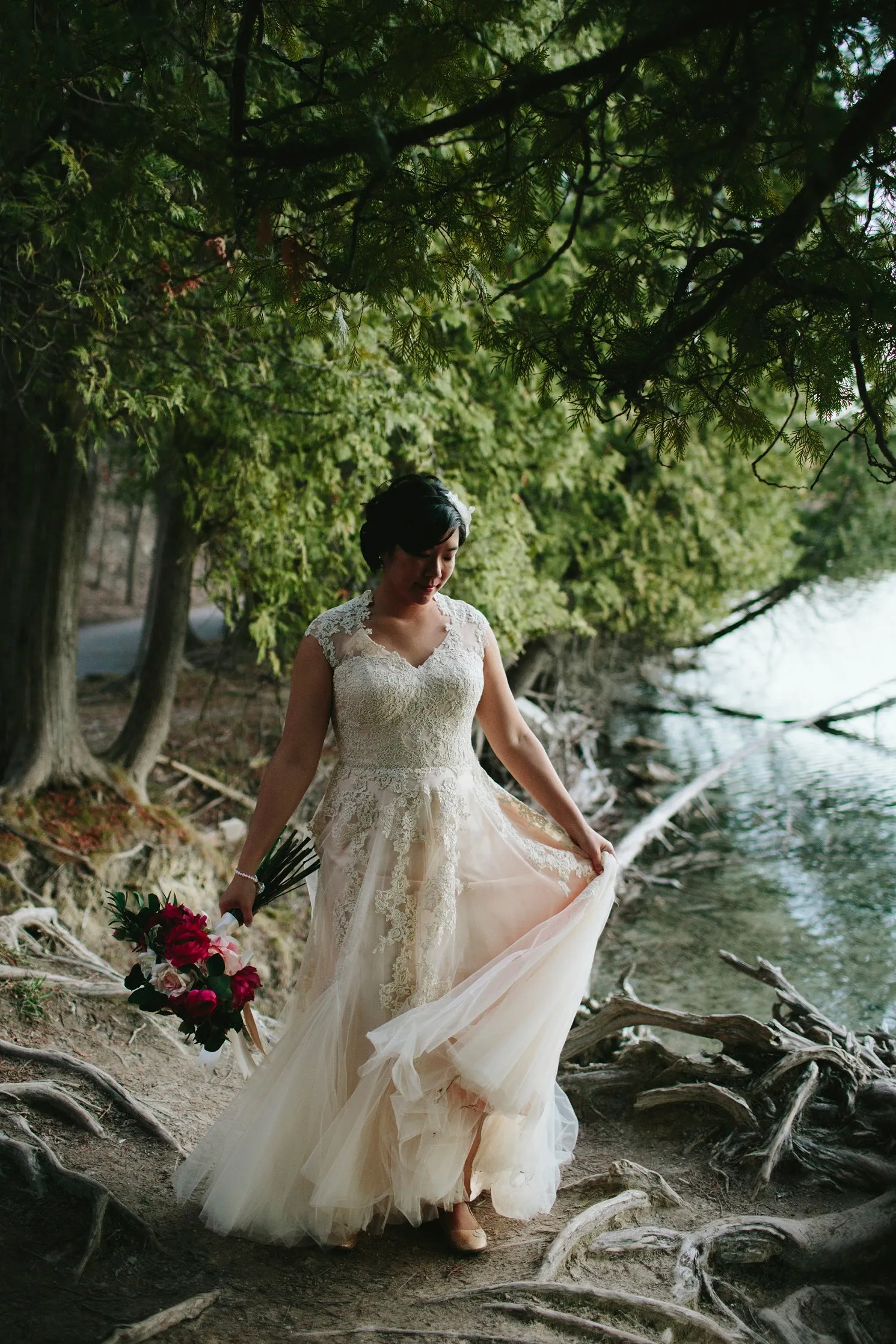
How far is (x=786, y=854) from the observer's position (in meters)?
11.4

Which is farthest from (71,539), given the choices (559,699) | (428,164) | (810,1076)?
(559,699)

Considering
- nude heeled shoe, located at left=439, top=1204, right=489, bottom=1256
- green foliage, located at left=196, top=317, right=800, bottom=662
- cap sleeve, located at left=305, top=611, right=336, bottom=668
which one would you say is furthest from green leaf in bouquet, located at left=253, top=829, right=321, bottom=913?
green foliage, located at left=196, top=317, right=800, bottom=662

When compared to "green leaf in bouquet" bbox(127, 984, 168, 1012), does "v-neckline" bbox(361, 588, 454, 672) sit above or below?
above

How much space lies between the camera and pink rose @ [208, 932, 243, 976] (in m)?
3.02

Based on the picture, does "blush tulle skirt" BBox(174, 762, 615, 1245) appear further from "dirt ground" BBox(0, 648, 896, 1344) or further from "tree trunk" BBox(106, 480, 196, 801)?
"tree trunk" BBox(106, 480, 196, 801)

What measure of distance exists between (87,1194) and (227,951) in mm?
880

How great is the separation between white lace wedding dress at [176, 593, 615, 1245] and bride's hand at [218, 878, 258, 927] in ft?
0.78

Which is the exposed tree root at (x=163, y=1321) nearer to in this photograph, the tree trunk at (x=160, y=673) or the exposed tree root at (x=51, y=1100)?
the exposed tree root at (x=51, y=1100)

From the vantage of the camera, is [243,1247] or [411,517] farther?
[411,517]

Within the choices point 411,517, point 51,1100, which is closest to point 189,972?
point 51,1100

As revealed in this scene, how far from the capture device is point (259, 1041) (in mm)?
3398

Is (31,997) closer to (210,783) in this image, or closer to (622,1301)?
(622,1301)

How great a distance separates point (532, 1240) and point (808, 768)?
12.8 m

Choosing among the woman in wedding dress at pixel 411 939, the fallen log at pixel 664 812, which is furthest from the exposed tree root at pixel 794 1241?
the fallen log at pixel 664 812
